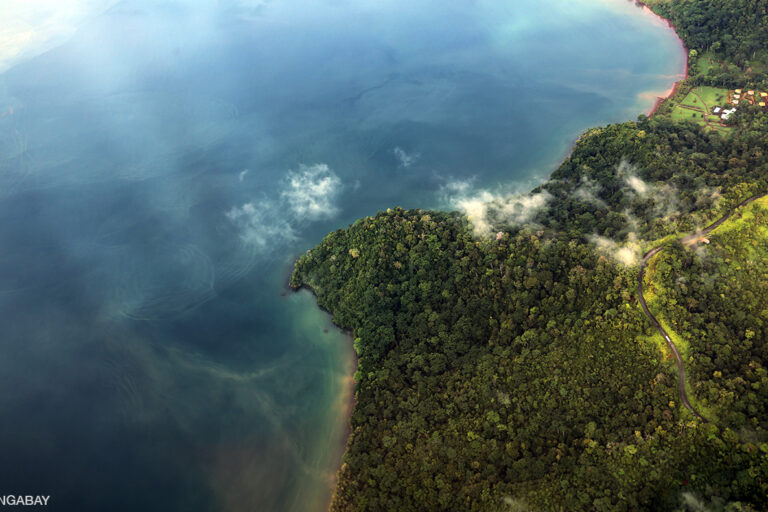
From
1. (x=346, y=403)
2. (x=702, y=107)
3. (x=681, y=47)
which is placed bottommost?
(x=346, y=403)

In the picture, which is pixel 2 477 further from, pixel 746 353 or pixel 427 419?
pixel 746 353

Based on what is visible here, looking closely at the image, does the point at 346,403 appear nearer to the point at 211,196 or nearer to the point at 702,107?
the point at 211,196

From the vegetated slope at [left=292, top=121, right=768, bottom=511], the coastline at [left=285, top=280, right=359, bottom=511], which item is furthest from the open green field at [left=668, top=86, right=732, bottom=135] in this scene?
the coastline at [left=285, top=280, right=359, bottom=511]

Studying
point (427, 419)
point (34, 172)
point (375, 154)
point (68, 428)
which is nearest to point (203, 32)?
point (34, 172)

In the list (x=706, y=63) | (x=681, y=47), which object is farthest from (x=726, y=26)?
(x=706, y=63)

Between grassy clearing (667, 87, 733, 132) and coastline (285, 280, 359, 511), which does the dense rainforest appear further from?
grassy clearing (667, 87, 733, 132)

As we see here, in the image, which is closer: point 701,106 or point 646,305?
point 646,305

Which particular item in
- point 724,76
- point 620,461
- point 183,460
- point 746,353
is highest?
point 724,76
